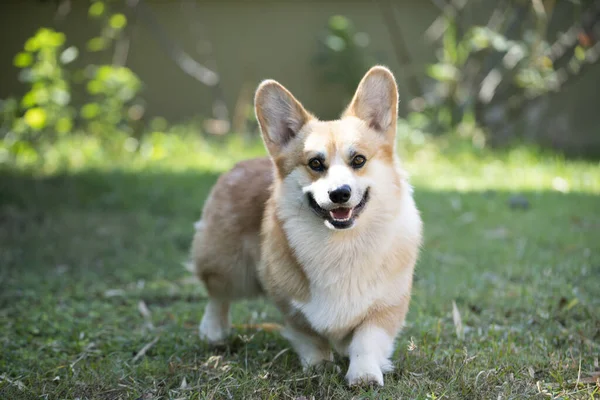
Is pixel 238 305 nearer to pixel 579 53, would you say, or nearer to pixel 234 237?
pixel 234 237

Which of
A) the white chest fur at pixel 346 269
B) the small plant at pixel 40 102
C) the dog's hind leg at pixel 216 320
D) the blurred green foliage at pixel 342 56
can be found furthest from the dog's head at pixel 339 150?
the blurred green foliage at pixel 342 56

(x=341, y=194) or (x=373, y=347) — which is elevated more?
(x=341, y=194)

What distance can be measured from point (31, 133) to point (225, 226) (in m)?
4.69

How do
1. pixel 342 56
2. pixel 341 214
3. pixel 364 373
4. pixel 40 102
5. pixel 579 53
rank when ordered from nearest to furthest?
pixel 364 373 → pixel 341 214 → pixel 40 102 → pixel 579 53 → pixel 342 56

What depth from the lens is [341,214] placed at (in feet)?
9.45

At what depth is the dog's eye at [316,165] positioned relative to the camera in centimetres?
299

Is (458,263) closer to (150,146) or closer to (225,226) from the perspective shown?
(225,226)

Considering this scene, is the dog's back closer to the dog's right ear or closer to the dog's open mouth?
the dog's right ear

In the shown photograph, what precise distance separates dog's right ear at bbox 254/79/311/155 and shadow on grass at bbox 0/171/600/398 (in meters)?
0.98

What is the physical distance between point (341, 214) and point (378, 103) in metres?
0.61

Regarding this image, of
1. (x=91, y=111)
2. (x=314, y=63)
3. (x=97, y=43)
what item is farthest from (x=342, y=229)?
(x=314, y=63)

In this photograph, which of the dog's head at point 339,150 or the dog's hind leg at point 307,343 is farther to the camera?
the dog's hind leg at point 307,343

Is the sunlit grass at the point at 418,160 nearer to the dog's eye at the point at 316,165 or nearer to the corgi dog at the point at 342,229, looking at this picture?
the corgi dog at the point at 342,229

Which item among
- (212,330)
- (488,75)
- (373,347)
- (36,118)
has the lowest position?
(212,330)
